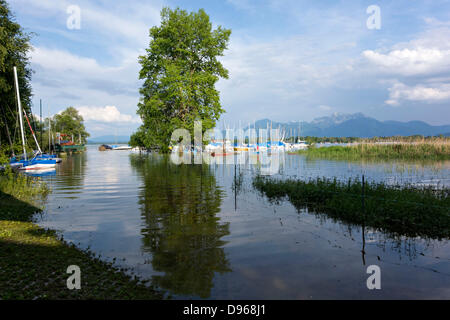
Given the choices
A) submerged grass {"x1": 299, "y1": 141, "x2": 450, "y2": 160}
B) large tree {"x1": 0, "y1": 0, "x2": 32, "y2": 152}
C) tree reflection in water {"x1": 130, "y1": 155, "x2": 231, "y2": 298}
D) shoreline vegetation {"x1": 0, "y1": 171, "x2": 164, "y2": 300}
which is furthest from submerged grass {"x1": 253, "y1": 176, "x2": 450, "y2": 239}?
submerged grass {"x1": 299, "y1": 141, "x2": 450, "y2": 160}

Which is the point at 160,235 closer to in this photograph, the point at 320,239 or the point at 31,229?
the point at 31,229

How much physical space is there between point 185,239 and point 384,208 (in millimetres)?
8414

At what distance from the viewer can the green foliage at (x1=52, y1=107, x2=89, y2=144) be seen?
11232 cm

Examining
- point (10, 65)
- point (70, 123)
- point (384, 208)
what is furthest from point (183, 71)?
point (70, 123)

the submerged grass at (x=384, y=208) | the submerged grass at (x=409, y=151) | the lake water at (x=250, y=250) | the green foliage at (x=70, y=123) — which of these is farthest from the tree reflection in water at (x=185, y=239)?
the green foliage at (x=70, y=123)

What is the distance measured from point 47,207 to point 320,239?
Result: 14.0 m

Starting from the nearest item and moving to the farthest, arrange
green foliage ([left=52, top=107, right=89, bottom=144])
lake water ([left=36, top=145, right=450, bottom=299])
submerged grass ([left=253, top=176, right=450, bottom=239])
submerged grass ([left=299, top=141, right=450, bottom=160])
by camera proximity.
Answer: lake water ([left=36, top=145, right=450, bottom=299]), submerged grass ([left=253, top=176, right=450, bottom=239]), submerged grass ([left=299, top=141, right=450, bottom=160]), green foliage ([left=52, top=107, right=89, bottom=144])

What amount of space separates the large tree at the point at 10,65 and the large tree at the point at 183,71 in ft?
45.6

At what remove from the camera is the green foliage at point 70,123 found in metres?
112

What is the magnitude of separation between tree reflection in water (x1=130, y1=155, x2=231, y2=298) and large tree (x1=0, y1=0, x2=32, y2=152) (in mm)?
14519

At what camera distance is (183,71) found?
40.8 m

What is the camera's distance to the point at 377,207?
508 inches

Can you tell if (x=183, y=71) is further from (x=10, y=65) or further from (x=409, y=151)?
(x=409, y=151)

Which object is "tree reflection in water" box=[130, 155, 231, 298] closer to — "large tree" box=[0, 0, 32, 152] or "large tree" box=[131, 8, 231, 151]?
"large tree" box=[0, 0, 32, 152]
